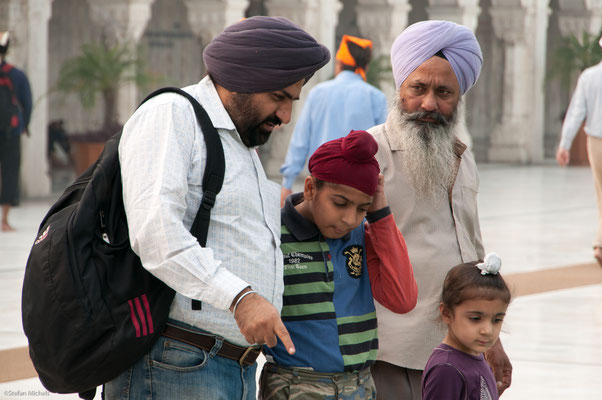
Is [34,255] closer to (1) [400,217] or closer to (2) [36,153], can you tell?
(1) [400,217]

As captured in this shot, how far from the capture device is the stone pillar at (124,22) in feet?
A: 47.3

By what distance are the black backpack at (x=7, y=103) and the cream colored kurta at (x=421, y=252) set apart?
759 centimetres

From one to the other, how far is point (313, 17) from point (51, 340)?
1471 centimetres

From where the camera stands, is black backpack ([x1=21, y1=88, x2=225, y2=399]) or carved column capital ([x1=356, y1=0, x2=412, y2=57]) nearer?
black backpack ([x1=21, y1=88, x2=225, y2=399])

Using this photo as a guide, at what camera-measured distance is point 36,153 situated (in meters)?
12.9

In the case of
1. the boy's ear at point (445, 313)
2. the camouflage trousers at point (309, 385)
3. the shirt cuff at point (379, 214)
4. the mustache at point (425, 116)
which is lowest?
the camouflage trousers at point (309, 385)

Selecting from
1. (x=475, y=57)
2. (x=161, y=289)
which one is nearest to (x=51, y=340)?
(x=161, y=289)

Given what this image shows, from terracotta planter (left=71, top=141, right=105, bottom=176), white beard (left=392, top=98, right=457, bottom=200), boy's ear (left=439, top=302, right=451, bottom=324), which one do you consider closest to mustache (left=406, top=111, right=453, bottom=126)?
white beard (left=392, top=98, right=457, bottom=200)

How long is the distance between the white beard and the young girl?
0.31m

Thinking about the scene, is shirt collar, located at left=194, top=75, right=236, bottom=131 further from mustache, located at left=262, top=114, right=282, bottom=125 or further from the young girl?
the young girl

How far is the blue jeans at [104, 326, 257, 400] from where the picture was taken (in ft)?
8.13

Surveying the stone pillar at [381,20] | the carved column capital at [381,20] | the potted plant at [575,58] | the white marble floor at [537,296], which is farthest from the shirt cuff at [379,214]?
the potted plant at [575,58]

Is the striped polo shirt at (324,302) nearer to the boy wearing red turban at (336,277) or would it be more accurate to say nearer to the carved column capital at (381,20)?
the boy wearing red turban at (336,277)

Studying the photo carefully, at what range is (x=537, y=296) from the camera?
7.16m
